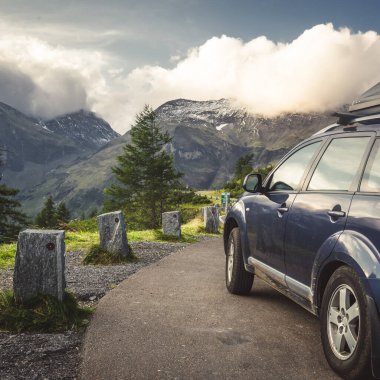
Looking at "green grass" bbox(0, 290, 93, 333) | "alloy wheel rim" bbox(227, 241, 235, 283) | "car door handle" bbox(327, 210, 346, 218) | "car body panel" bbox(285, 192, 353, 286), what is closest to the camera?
"car door handle" bbox(327, 210, 346, 218)

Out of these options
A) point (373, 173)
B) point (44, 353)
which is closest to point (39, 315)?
point (44, 353)

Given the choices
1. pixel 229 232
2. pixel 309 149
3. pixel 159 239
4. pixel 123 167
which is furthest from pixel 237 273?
pixel 123 167

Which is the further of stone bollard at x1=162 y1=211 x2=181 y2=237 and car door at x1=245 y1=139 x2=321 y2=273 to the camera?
stone bollard at x1=162 y1=211 x2=181 y2=237

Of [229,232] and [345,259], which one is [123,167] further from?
[345,259]

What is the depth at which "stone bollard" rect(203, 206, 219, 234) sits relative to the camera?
1844 centimetres

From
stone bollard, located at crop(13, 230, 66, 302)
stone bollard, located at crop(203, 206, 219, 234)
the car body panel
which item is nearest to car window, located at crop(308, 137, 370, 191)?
the car body panel

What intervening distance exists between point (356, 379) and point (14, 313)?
11.1 feet

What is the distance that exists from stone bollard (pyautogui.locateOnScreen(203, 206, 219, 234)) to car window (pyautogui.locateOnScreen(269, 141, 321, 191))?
42.1 feet

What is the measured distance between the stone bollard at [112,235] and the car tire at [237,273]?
3.64m

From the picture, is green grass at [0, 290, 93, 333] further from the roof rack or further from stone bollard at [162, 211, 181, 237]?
stone bollard at [162, 211, 181, 237]

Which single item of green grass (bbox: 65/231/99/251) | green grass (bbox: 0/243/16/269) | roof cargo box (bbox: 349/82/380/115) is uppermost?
roof cargo box (bbox: 349/82/380/115)

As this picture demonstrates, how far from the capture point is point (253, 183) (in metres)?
5.70

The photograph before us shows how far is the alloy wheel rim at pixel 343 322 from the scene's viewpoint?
11.1 ft

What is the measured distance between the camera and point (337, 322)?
11.8 ft
